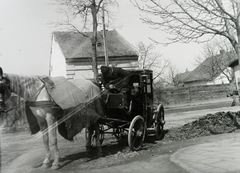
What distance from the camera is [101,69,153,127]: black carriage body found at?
6.87 m

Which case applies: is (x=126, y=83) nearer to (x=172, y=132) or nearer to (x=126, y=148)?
(x=126, y=148)

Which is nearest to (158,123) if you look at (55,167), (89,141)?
(89,141)

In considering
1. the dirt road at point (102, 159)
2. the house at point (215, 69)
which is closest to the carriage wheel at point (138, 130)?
the dirt road at point (102, 159)

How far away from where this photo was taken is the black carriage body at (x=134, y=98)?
6871 mm

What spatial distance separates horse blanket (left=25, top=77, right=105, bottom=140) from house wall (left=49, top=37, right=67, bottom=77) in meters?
18.7

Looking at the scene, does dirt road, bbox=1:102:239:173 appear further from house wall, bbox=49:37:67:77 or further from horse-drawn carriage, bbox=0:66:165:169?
house wall, bbox=49:37:67:77

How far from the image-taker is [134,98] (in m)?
7.55

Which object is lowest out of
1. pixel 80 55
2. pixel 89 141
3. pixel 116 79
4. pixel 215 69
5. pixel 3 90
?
pixel 89 141

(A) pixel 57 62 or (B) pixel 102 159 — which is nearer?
(B) pixel 102 159

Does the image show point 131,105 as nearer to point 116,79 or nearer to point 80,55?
point 116,79

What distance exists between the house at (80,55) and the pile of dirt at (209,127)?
648 inches

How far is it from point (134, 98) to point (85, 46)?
20358mm

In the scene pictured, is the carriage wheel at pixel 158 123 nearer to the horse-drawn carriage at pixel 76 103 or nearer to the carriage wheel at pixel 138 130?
the horse-drawn carriage at pixel 76 103

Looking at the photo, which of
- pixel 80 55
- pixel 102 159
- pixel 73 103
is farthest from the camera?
pixel 80 55
